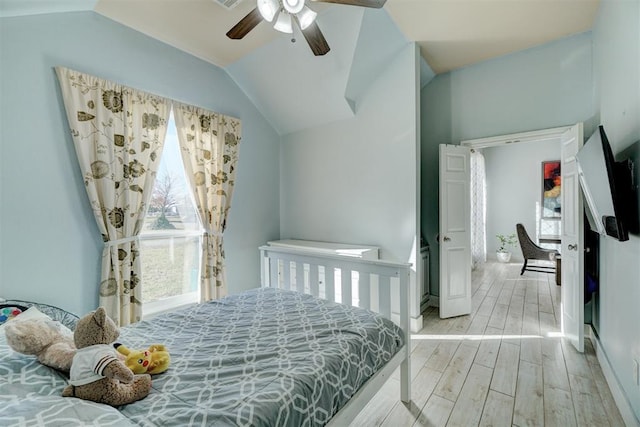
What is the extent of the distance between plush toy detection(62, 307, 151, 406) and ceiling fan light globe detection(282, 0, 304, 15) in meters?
1.93

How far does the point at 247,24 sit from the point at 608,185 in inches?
93.0

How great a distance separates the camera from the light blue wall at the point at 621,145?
148cm

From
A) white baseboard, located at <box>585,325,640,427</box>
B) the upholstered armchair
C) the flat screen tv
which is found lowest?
white baseboard, located at <box>585,325,640,427</box>

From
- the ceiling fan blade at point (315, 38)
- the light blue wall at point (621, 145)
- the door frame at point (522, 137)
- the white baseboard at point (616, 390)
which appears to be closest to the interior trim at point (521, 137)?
the door frame at point (522, 137)

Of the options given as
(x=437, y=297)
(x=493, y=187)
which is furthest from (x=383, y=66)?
(x=493, y=187)

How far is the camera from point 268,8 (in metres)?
1.76

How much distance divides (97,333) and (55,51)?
2.29 metres

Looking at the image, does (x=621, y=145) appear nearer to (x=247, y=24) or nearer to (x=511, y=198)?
(x=247, y=24)

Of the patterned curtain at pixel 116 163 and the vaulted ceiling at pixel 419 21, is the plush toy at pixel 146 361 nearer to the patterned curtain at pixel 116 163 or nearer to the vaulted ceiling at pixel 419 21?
the patterned curtain at pixel 116 163

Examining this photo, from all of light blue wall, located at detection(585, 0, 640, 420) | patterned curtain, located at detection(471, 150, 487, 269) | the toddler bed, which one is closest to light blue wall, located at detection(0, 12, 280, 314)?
the toddler bed

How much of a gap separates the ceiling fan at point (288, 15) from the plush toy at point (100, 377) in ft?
6.32

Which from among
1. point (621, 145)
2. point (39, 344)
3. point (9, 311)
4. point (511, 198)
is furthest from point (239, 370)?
point (511, 198)

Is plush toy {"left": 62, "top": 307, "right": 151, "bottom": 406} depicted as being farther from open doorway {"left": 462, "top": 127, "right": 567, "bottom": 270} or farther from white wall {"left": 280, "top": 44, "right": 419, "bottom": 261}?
open doorway {"left": 462, "top": 127, "right": 567, "bottom": 270}

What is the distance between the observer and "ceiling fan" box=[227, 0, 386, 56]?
173 centimetres
